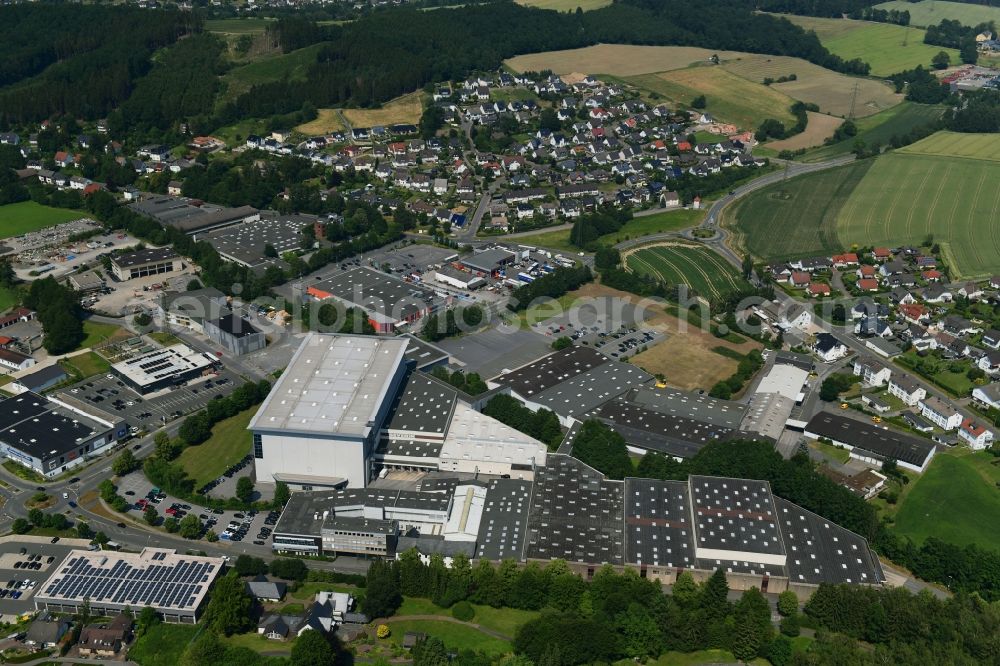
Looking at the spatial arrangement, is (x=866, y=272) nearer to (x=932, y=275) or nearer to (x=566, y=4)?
(x=932, y=275)

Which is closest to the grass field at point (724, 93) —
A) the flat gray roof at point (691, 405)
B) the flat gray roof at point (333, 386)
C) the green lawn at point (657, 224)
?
the green lawn at point (657, 224)

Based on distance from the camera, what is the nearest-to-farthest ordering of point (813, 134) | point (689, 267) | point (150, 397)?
1. point (150, 397)
2. point (689, 267)
3. point (813, 134)

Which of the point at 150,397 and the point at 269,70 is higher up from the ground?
the point at 269,70

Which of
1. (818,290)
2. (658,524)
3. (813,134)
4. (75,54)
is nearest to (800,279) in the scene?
(818,290)

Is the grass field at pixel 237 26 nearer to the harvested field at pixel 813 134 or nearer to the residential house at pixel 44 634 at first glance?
the harvested field at pixel 813 134

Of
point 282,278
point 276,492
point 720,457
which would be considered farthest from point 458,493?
point 282,278

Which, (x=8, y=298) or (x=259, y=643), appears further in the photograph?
(x=8, y=298)

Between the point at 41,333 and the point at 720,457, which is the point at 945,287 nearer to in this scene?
the point at 720,457

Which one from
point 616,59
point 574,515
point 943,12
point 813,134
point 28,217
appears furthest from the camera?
point 943,12
